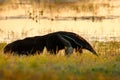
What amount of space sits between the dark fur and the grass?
38 centimetres

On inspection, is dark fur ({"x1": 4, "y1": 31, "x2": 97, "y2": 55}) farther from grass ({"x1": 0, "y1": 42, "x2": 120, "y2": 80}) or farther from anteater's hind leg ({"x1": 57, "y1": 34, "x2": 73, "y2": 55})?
grass ({"x1": 0, "y1": 42, "x2": 120, "y2": 80})

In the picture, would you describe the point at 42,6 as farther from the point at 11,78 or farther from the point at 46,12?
the point at 11,78

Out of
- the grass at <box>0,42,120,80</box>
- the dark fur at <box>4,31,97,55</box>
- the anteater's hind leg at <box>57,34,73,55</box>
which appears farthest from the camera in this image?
the dark fur at <box>4,31,97,55</box>

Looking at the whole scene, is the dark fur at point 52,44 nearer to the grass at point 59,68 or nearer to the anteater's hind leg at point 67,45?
the anteater's hind leg at point 67,45

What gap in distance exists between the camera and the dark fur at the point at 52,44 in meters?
15.5

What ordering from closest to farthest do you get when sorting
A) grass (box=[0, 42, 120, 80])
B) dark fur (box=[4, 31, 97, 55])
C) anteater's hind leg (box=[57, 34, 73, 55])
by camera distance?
grass (box=[0, 42, 120, 80]) → anteater's hind leg (box=[57, 34, 73, 55]) → dark fur (box=[4, 31, 97, 55])

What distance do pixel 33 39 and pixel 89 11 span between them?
1450 cm

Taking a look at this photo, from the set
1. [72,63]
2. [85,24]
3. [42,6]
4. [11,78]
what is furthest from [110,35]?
[11,78]

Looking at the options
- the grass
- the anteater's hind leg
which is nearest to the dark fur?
the anteater's hind leg

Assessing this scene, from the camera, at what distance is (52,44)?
618 inches

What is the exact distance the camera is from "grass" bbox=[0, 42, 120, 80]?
9.05 m

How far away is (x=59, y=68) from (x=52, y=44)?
4.01m

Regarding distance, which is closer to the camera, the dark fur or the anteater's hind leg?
the anteater's hind leg

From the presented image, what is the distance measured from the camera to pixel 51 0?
32.2m
